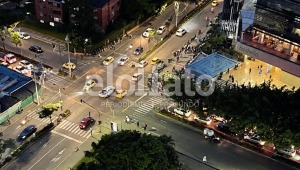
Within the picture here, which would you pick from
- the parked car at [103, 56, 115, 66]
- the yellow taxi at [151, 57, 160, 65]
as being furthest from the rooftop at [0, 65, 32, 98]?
the yellow taxi at [151, 57, 160, 65]

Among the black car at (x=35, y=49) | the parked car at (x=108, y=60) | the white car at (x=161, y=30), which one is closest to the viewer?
Result: the parked car at (x=108, y=60)

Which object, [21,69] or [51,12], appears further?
[51,12]

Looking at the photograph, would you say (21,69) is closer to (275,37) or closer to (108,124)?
(108,124)

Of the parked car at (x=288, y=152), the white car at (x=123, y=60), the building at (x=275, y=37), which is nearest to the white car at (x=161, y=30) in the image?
the white car at (x=123, y=60)

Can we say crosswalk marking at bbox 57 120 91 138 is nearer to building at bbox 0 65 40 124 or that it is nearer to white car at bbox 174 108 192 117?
building at bbox 0 65 40 124

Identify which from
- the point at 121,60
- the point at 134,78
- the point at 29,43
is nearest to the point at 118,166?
the point at 134,78

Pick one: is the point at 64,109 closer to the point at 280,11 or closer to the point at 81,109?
the point at 81,109

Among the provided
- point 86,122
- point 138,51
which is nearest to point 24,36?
point 138,51

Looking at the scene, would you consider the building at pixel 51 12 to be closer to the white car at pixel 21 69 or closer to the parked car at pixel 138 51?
the white car at pixel 21 69
